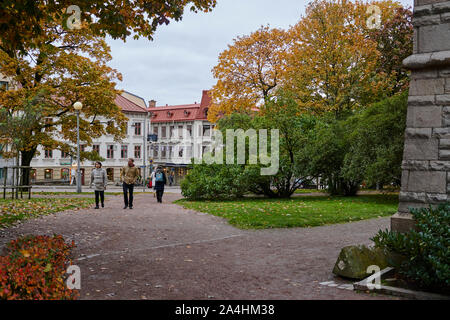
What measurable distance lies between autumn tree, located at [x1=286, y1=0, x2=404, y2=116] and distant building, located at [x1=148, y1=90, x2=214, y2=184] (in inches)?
1634

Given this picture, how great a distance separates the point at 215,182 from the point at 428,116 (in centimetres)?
1608

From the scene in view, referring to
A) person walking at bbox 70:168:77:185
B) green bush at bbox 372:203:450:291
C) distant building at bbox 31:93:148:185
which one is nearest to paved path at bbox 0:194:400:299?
green bush at bbox 372:203:450:291

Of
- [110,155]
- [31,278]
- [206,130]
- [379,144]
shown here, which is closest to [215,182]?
[379,144]

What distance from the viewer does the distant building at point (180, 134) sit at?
7181 cm

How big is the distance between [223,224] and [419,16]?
743 cm

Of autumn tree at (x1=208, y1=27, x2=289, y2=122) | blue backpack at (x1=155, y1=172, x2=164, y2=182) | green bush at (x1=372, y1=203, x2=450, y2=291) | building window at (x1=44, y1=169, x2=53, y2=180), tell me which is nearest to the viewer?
green bush at (x1=372, y1=203, x2=450, y2=291)

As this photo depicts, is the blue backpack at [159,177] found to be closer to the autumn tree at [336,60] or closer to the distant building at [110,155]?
the autumn tree at [336,60]

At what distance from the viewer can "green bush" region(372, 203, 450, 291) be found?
16.1ft

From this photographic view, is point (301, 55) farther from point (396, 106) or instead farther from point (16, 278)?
point (16, 278)

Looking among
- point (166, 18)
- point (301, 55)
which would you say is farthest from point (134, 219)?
point (301, 55)

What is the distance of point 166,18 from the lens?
31.9 feet

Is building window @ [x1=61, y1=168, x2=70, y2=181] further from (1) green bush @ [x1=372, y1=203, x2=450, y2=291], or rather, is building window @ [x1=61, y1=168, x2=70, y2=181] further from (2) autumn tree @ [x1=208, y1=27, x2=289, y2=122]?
(1) green bush @ [x1=372, y1=203, x2=450, y2=291]

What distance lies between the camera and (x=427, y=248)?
514 centimetres

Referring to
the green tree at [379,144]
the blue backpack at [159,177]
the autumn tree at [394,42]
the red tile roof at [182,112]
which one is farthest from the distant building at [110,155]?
the green tree at [379,144]
